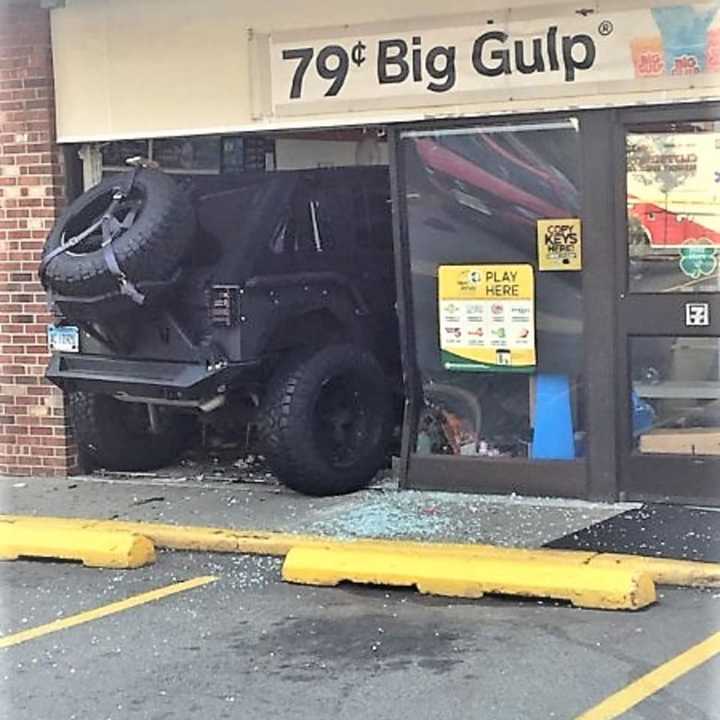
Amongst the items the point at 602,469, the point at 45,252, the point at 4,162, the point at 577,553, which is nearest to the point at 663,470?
the point at 602,469

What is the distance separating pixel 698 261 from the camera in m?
8.21

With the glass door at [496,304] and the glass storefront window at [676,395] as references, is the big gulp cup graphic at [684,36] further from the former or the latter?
the glass storefront window at [676,395]

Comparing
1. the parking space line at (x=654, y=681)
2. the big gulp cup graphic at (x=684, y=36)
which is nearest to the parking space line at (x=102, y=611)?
the parking space line at (x=654, y=681)

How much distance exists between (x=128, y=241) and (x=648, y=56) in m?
3.22

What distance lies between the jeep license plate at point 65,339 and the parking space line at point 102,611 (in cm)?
232

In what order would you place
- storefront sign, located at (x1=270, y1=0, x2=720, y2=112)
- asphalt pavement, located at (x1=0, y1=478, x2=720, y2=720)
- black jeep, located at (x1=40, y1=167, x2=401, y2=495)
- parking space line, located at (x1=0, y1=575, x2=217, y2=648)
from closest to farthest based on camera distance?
asphalt pavement, located at (x1=0, y1=478, x2=720, y2=720) < parking space line, located at (x1=0, y1=575, x2=217, y2=648) < storefront sign, located at (x1=270, y1=0, x2=720, y2=112) < black jeep, located at (x1=40, y1=167, x2=401, y2=495)

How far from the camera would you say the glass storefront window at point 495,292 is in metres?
8.62

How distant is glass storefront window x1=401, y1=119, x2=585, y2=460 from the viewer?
28.3 ft

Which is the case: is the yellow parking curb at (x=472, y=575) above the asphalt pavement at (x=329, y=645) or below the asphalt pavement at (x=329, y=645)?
above

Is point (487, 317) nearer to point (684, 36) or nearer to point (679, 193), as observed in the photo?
point (679, 193)

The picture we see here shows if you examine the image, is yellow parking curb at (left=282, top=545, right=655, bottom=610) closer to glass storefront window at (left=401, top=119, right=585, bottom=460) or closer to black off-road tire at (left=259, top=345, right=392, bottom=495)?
black off-road tire at (left=259, top=345, right=392, bottom=495)

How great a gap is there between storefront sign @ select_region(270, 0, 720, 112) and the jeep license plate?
1991 millimetres

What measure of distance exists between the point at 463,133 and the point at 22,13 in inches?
134

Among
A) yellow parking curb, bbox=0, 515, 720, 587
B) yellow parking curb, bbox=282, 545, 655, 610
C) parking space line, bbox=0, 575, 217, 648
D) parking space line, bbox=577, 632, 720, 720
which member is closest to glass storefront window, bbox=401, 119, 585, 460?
yellow parking curb, bbox=0, 515, 720, 587
